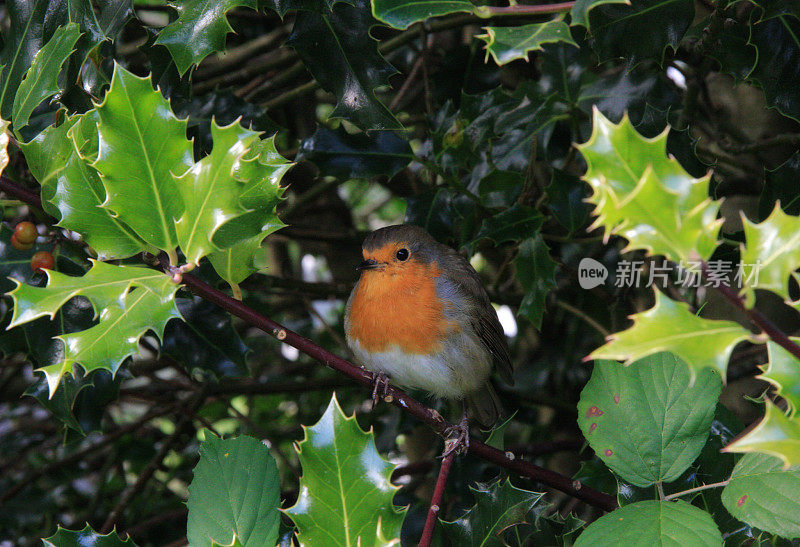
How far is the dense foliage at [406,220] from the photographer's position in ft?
4.55

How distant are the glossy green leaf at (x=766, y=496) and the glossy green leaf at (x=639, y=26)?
1.27m

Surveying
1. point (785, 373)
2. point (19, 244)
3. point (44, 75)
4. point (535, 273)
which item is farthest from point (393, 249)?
point (785, 373)

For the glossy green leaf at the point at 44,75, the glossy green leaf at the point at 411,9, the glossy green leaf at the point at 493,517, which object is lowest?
the glossy green leaf at the point at 493,517

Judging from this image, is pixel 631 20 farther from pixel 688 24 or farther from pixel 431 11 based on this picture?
pixel 431 11

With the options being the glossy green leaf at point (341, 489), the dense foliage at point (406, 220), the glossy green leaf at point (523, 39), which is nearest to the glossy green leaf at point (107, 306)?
the dense foliage at point (406, 220)

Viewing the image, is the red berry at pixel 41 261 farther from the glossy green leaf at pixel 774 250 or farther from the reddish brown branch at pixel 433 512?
the glossy green leaf at pixel 774 250

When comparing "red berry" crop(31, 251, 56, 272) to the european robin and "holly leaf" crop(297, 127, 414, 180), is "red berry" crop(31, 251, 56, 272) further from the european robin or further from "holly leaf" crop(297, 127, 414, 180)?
the european robin

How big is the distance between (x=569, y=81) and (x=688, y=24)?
876mm

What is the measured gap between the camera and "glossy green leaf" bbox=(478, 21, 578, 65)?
4.75 ft

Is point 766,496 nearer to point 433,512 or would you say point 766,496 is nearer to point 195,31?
point 433,512

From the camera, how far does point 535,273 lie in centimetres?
280

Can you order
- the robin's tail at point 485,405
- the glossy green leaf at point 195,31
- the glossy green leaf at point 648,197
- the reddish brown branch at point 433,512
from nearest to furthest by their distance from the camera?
the glossy green leaf at point 648,197
the reddish brown branch at point 433,512
the glossy green leaf at point 195,31
the robin's tail at point 485,405

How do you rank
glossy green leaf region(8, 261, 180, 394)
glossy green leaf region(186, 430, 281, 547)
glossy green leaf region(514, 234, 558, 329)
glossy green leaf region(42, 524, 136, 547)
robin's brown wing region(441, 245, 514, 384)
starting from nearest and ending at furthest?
glossy green leaf region(8, 261, 180, 394) → glossy green leaf region(186, 430, 281, 547) → glossy green leaf region(42, 524, 136, 547) → glossy green leaf region(514, 234, 558, 329) → robin's brown wing region(441, 245, 514, 384)

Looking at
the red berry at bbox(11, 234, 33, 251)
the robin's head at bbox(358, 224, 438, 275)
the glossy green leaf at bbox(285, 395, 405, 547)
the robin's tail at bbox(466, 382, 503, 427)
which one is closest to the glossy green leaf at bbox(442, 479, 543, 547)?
the glossy green leaf at bbox(285, 395, 405, 547)
